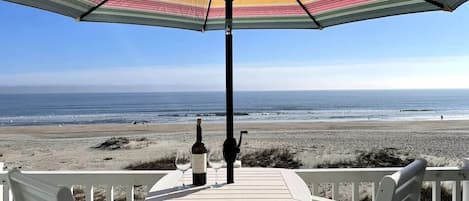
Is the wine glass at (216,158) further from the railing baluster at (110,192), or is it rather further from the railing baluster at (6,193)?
the railing baluster at (6,193)

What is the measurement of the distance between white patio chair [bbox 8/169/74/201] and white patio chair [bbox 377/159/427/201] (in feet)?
2.83

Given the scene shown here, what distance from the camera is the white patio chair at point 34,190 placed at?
1.07 metres

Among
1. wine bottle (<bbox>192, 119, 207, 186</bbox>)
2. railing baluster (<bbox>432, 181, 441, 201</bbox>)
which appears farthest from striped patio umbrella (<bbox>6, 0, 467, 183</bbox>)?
railing baluster (<bbox>432, 181, 441, 201</bbox>)

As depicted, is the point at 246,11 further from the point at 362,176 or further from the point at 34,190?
the point at 34,190

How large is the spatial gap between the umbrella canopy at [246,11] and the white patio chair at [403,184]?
2.66 feet

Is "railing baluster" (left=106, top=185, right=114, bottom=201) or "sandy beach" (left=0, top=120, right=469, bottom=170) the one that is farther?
"sandy beach" (left=0, top=120, right=469, bottom=170)

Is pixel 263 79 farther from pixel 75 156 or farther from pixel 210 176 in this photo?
pixel 210 176

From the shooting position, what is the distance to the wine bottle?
173cm

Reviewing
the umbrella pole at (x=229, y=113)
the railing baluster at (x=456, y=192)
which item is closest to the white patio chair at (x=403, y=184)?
the umbrella pole at (x=229, y=113)

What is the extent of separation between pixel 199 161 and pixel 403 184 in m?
0.84

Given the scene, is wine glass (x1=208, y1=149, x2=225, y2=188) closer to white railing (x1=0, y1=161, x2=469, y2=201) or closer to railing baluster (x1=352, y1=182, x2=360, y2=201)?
white railing (x1=0, y1=161, x2=469, y2=201)

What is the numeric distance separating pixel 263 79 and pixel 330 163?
18547 mm

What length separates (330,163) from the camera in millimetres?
13688

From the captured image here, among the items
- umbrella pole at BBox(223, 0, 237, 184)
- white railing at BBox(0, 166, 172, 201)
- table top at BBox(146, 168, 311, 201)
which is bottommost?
white railing at BBox(0, 166, 172, 201)
